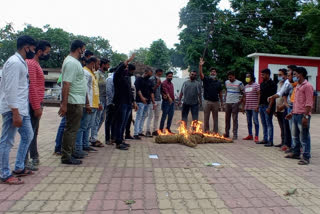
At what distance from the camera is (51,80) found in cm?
4319

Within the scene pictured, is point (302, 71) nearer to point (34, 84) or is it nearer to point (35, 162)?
point (34, 84)

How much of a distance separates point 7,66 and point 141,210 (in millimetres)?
2510

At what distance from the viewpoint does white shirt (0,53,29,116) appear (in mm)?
3455

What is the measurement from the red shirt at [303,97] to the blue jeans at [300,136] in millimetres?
141

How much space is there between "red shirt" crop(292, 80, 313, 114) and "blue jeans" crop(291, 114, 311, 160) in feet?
0.46

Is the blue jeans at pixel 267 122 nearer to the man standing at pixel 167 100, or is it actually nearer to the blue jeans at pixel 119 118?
the man standing at pixel 167 100

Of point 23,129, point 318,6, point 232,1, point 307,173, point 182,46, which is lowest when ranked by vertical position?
point 307,173

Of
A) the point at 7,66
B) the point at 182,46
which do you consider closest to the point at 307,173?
the point at 7,66

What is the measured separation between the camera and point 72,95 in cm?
451

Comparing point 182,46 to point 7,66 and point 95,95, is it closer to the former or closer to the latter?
point 95,95

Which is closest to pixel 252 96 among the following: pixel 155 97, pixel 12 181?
pixel 155 97

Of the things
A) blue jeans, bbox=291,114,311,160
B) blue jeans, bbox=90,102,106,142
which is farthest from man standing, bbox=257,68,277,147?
blue jeans, bbox=90,102,106,142

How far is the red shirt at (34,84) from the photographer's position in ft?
13.4

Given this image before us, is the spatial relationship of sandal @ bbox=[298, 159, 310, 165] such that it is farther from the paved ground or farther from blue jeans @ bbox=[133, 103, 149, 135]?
blue jeans @ bbox=[133, 103, 149, 135]
